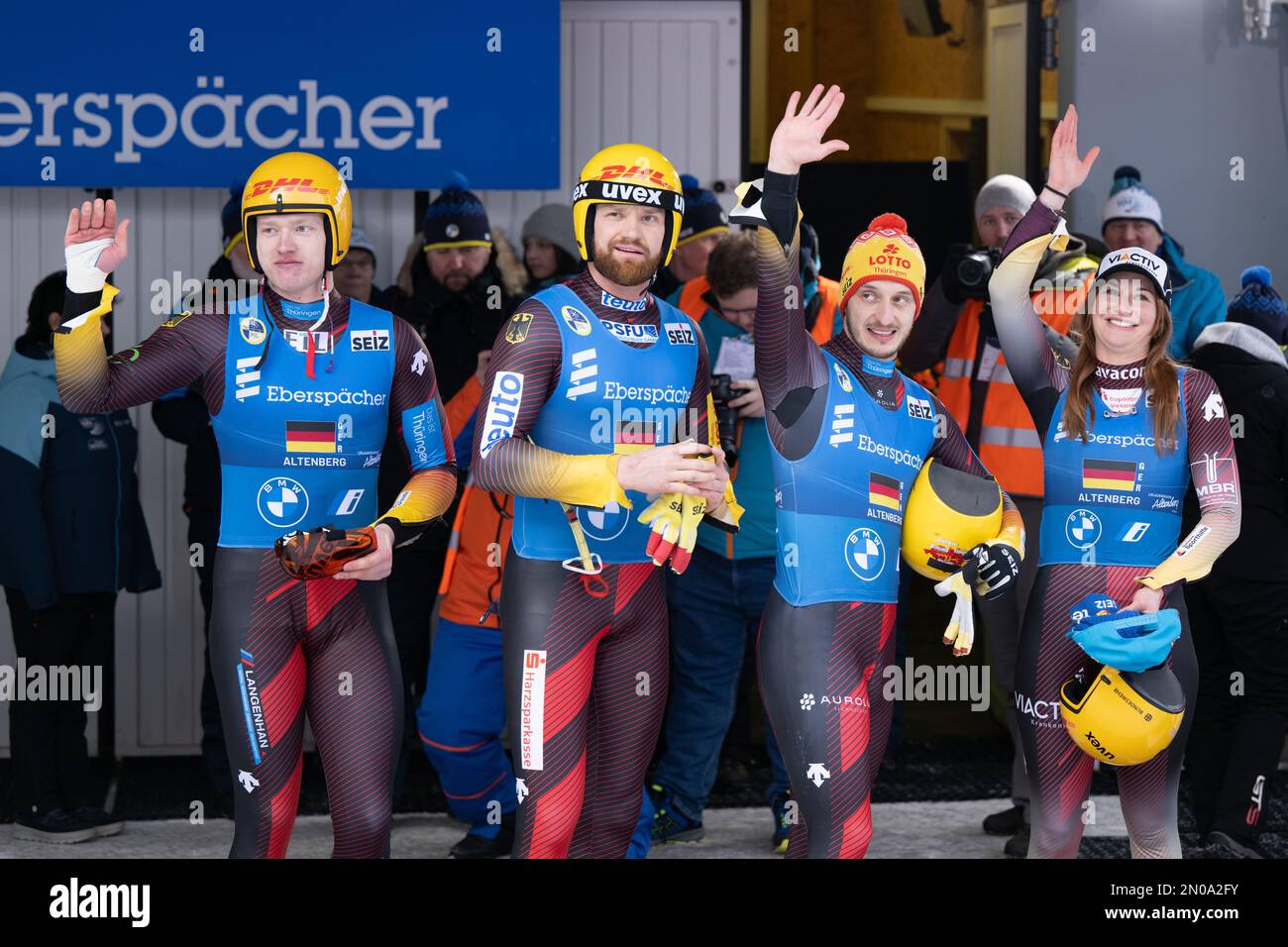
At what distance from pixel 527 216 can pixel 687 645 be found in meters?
2.32

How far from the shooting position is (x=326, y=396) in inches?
188

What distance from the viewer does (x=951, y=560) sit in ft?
15.3

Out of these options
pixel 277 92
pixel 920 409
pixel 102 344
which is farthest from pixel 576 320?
pixel 277 92

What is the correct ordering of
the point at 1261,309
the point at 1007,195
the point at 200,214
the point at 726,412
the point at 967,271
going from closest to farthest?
the point at 726,412 → the point at 967,271 → the point at 1007,195 → the point at 1261,309 → the point at 200,214

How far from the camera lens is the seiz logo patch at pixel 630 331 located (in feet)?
15.6

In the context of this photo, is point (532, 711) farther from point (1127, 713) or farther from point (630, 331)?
point (1127, 713)

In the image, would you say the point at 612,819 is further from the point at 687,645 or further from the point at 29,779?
the point at 29,779

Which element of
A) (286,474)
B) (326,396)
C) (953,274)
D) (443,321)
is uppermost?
(953,274)

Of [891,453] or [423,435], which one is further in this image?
[423,435]

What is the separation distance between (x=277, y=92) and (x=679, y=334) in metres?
3.06

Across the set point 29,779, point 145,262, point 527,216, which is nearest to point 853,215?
point 527,216

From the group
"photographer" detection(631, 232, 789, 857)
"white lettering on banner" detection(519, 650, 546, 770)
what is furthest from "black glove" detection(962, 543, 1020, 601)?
"photographer" detection(631, 232, 789, 857)
